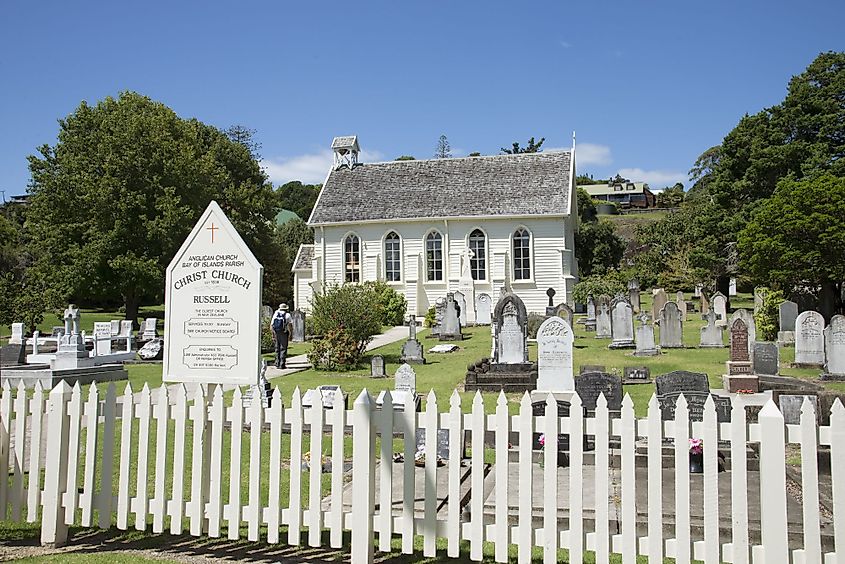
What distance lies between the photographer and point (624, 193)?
12075 centimetres

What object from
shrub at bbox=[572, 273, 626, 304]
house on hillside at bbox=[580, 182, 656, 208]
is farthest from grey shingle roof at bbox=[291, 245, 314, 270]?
house on hillside at bbox=[580, 182, 656, 208]

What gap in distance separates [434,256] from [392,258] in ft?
8.10

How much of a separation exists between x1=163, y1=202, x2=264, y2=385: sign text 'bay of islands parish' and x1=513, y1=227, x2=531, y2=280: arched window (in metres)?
32.2

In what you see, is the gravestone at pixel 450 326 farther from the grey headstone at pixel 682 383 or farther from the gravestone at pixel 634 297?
the grey headstone at pixel 682 383

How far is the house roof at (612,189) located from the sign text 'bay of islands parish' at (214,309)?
118 m

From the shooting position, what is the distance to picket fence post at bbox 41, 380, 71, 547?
5.93 metres

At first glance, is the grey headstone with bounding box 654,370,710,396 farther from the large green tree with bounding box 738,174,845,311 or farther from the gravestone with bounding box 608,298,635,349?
the large green tree with bounding box 738,174,845,311

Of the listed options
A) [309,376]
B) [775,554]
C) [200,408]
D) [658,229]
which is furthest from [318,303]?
[658,229]

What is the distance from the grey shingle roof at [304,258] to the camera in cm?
4322

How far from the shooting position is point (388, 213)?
4022cm

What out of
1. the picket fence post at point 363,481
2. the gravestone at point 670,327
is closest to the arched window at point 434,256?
the gravestone at point 670,327

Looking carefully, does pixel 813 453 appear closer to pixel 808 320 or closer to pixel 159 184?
pixel 808 320

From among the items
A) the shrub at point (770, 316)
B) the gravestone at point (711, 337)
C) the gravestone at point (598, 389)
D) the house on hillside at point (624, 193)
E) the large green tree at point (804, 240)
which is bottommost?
the gravestone at point (598, 389)

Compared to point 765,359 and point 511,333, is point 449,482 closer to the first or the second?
point 511,333
